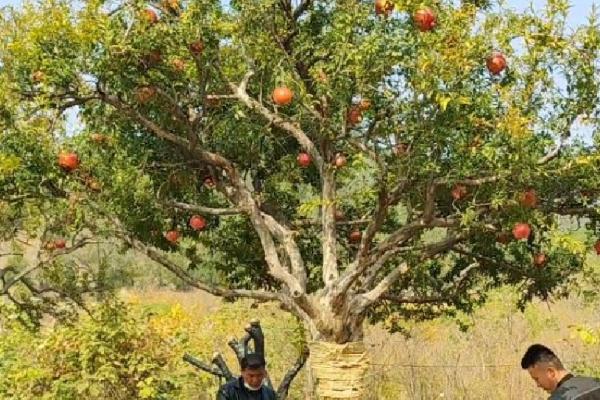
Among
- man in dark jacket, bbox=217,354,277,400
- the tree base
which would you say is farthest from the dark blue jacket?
the tree base

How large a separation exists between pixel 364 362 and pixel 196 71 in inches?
83.4

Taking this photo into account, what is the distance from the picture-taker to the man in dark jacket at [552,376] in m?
3.66

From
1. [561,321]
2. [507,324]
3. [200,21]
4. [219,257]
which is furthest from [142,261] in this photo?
[200,21]

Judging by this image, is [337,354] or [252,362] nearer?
[252,362]

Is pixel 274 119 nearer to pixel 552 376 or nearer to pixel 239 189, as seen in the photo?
pixel 239 189

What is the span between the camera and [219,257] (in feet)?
24.7

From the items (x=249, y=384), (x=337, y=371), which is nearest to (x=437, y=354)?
(x=337, y=371)

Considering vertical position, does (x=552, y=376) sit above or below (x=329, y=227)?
below

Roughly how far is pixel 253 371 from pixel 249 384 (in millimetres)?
88

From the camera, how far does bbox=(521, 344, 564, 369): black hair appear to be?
3842 mm

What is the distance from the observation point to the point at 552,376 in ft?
12.6

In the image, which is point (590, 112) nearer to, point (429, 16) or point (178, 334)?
point (429, 16)

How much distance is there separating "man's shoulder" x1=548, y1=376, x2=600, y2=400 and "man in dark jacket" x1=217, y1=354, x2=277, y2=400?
150 centimetres

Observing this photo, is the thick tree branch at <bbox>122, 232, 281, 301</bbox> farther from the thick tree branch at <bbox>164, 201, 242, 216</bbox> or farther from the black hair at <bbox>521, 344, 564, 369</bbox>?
the black hair at <bbox>521, 344, 564, 369</bbox>
